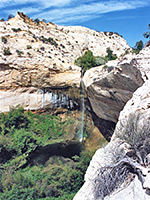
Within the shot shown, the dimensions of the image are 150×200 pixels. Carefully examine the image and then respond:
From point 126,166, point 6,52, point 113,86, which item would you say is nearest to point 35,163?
point 113,86

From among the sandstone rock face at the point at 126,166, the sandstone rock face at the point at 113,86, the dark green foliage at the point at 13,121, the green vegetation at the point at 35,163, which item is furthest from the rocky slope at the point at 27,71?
the sandstone rock face at the point at 126,166

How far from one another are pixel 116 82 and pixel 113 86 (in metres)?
0.54

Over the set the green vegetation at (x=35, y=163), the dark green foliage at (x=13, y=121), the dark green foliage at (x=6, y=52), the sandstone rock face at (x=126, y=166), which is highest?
the dark green foliage at (x=6, y=52)

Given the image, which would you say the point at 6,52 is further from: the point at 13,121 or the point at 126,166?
the point at 126,166

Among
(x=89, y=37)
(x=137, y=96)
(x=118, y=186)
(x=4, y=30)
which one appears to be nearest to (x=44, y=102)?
(x=4, y=30)

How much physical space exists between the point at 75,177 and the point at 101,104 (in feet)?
18.1

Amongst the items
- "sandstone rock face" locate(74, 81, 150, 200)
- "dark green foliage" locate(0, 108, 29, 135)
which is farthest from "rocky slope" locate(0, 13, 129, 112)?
"sandstone rock face" locate(74, 81, 150, 200)

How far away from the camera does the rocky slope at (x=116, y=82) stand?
7459 millimetres

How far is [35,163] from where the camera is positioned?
485 inches

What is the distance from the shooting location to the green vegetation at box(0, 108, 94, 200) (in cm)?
952

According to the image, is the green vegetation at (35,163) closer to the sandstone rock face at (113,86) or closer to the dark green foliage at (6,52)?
the sandstone rock face at (113,86)

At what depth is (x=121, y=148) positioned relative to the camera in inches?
136

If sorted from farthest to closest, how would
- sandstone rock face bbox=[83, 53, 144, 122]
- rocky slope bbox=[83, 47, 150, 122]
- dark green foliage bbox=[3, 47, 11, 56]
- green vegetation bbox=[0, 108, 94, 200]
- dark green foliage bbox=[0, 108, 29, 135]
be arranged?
dark green foliage bbox=[3, 47, 11, 56] < dark green foliage bbox=[0, 108, 29, 135] < green vegetation bbox=[0, 108, 94, 200] < sandstone rock face bbox=[83, 53, 144, 122] < rocky slope bbox=[83, 47, 150, 122]

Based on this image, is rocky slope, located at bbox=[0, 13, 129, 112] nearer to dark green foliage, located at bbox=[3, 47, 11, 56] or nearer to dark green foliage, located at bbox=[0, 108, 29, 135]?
dark green foliage, located at bbox=[3, 47, 11, 56]
